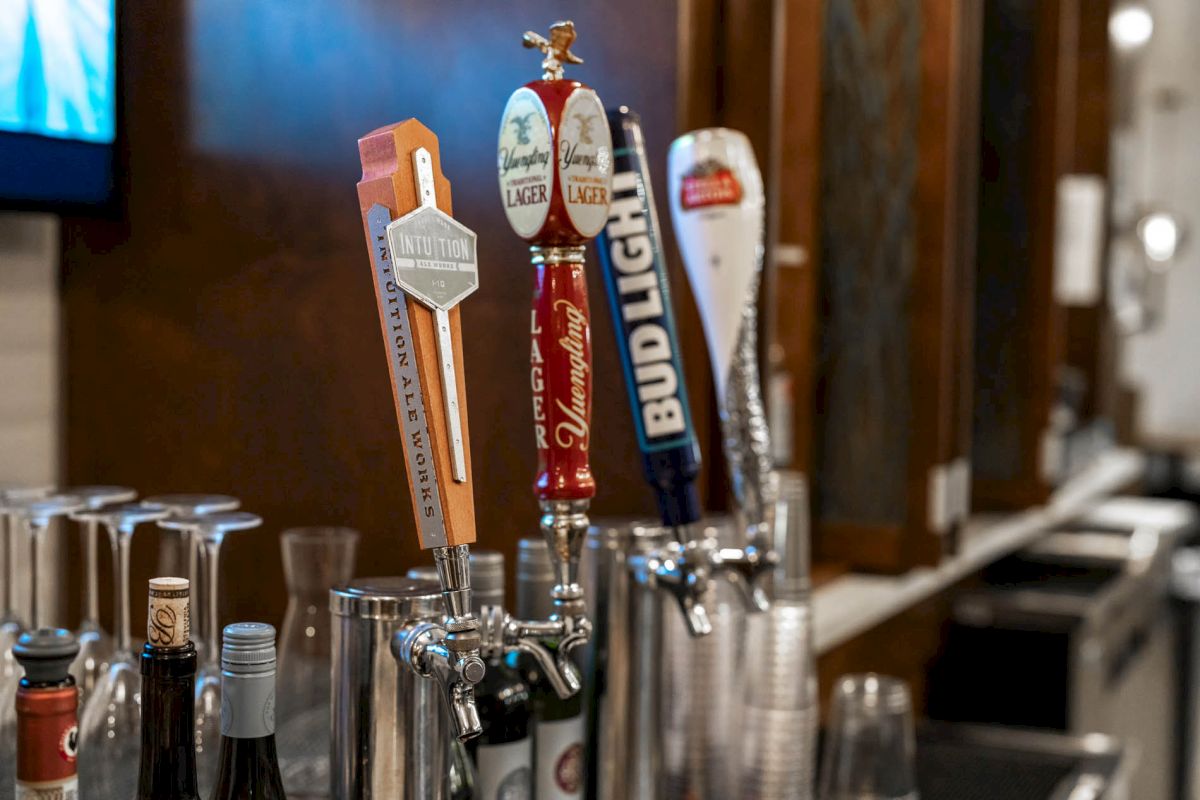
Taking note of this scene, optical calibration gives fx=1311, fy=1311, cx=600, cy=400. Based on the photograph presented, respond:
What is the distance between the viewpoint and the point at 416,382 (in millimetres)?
621

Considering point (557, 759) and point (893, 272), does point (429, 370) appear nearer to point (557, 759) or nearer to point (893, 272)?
point (557, 759)

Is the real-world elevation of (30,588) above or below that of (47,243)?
below

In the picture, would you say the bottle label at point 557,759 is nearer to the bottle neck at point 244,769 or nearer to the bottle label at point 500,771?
the bottle label at point 500,771

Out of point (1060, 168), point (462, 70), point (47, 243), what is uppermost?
point (1060, 168)

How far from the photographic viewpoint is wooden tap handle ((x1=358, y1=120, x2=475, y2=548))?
0.62 m

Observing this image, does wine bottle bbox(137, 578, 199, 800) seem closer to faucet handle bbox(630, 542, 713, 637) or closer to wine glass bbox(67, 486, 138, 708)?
wine glass bbox(67, 486, 138, 708)

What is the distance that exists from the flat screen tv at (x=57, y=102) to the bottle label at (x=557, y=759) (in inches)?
18.1

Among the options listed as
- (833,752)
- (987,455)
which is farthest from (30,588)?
(987,455)

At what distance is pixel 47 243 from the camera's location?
2.95 ft

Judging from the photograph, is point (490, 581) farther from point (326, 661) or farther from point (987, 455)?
point (987, 455)

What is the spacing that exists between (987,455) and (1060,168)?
58cm

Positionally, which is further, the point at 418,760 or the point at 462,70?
the point at 462,70

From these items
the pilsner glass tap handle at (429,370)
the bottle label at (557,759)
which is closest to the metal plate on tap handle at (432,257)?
the pilsner glass tap handle at (429,370)

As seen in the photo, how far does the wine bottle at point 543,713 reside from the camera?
85 cm
